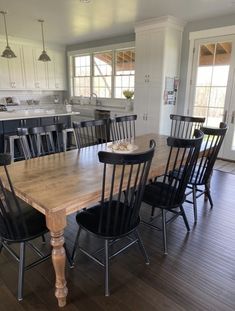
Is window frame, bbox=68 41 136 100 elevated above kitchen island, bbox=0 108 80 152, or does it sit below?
above

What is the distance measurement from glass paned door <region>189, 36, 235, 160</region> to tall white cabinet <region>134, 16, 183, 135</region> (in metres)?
0.46

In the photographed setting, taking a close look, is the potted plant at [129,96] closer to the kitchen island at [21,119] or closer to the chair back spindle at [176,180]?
the kitchen island at [21,119]

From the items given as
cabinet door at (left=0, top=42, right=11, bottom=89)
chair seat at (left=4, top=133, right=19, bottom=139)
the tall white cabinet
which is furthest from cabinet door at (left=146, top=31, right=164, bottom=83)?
cabinet door at (left=0, top=42, right=11, bottom=89)

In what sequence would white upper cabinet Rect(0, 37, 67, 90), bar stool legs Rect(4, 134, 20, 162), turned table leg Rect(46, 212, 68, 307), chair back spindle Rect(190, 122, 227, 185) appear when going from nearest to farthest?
1. turned table leg Rect(46, 212, 68, 307)
2. chair back spindle Rect(190, 122, 227, 185)
3. bar stool legs Rect(4, 134, 20, 162)
4. white upper cabinet Rect(0, 37, 67, 90)

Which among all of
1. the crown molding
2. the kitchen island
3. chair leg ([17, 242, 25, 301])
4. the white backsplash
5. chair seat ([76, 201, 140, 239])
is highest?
the crown molding

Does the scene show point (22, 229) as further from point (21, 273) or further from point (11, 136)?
point (11, 136)

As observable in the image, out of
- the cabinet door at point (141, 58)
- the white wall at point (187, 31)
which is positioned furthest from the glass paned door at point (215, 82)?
the cabinet door at point (141, 58)

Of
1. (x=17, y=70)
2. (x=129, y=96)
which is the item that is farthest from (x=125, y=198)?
(x=17, y=70)

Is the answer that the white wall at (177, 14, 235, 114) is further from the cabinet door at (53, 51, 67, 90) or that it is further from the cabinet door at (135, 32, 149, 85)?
the cabinet door at (53, 51, 67, 90)

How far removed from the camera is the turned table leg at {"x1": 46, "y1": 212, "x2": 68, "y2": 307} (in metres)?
1.37

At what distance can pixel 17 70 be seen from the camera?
638cm

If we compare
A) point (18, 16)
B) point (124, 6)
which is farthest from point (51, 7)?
point (124, 6)

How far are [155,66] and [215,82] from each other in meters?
1.22

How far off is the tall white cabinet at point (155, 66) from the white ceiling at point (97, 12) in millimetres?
243
